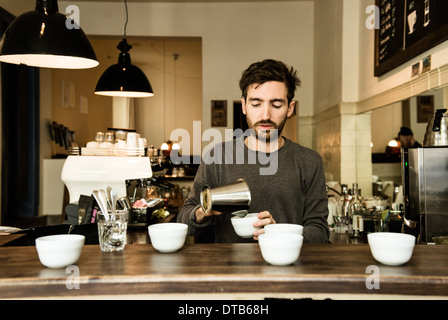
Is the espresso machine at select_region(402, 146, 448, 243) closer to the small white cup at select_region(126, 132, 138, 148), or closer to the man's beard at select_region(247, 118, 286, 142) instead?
the man's beard at select_region(247, 118, 286, 142)

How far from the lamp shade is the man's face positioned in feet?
7.31

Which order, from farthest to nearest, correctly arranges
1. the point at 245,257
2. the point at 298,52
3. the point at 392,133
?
1. the point at 298,52
2. the point at 392,133
3. the point at 245,257

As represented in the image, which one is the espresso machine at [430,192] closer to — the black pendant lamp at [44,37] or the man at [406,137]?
the black pendant lamp at [44,37]

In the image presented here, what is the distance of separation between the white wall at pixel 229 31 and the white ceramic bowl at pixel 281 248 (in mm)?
4706

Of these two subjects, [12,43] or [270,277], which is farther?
[12,43]

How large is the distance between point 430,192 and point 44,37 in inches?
77.5

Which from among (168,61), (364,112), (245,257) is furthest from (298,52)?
(168,61)

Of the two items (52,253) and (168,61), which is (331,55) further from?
(168,61)

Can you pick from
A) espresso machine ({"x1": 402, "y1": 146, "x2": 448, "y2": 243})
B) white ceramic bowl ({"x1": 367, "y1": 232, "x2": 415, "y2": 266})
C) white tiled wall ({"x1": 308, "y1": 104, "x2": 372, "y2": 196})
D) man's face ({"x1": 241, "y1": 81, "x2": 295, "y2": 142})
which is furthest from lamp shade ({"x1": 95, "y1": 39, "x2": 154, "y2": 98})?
white ceramic bowl ({"x1": 367, "y1": 232, "x2": 415, "y2": 266})

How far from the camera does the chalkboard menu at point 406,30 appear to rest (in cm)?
251

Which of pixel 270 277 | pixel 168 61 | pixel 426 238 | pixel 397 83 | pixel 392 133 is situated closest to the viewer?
pixel 270 277
